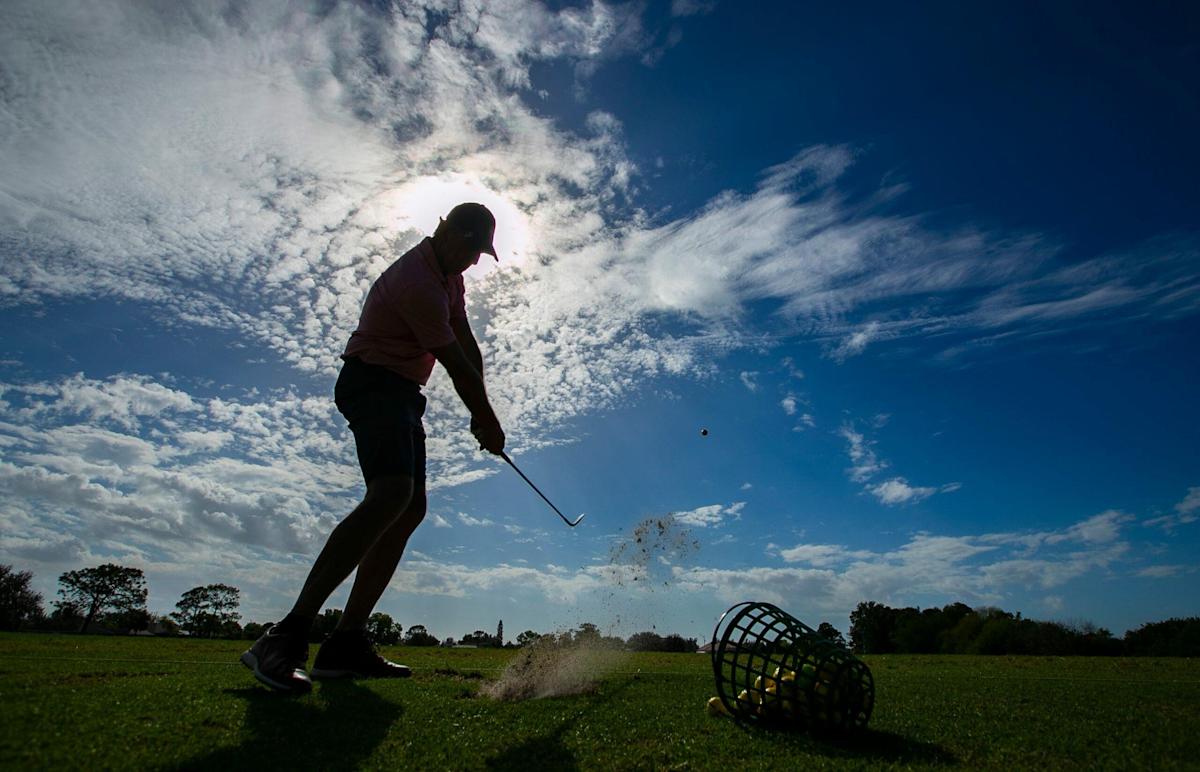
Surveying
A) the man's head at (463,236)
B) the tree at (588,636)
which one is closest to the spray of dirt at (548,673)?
the tree at (588,636)

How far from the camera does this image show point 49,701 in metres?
3.03

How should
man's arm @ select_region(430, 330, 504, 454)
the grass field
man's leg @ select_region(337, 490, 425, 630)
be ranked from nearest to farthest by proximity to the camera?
the grass field, man's arm @ select_region(430, 330, 504, 454), man's leg @ select_region(337, 490, 425, 630)

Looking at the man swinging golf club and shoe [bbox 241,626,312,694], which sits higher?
the man swinging golf club

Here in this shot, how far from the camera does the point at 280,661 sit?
3791 millimetres

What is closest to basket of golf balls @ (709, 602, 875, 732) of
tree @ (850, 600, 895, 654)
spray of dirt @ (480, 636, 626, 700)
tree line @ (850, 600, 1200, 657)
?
spray of dirt @ (480, 636, 626, 700)

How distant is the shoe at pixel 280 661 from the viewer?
12.3 ft

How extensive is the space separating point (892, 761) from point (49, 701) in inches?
149

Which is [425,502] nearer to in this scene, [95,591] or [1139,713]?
[1139,713]

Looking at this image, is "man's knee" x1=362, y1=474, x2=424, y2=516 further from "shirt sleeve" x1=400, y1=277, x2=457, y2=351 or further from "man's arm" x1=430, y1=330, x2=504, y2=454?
"shirt sleeve" x1=400, y1=277, x2=457, y2=351

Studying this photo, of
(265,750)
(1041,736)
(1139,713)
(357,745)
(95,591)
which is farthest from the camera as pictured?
(95,591)

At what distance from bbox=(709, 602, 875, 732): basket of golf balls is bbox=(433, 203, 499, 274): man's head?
2.91 meters

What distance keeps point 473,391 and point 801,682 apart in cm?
270

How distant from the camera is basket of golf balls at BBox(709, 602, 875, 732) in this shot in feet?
11.5

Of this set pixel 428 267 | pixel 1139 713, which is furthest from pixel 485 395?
pixel 1139 713
